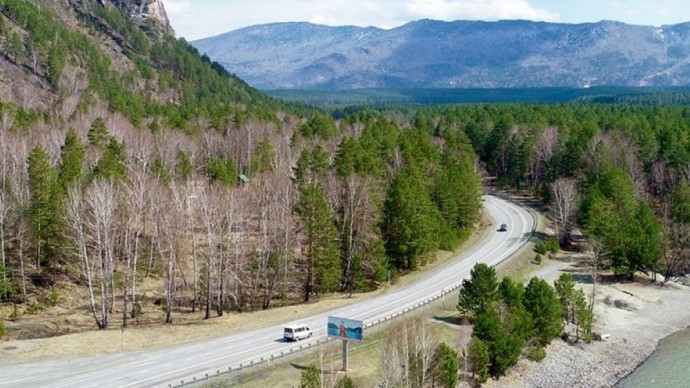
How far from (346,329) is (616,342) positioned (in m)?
27.8

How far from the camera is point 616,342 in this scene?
57.0 meters

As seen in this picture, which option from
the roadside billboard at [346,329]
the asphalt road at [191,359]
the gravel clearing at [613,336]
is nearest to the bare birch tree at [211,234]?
the asphalt road at [191,359]

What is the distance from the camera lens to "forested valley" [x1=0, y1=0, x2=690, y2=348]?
185 feet

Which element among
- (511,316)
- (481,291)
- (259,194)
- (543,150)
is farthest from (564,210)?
(511,316)

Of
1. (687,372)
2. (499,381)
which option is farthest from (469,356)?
(687,372)

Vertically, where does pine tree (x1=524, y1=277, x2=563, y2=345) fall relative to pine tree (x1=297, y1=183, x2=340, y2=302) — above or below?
below

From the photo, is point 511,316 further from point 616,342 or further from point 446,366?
point 616,342

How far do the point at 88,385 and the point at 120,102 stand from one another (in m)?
88.2

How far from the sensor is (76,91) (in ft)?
433

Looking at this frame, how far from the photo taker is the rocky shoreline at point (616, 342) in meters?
48.3

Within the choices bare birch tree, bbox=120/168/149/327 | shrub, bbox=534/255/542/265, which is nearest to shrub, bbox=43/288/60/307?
bare birch tree, bbox=120/168/149/327

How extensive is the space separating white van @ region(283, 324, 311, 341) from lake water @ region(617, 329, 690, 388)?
21688 mm

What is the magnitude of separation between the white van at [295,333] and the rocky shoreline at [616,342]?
12.2 m

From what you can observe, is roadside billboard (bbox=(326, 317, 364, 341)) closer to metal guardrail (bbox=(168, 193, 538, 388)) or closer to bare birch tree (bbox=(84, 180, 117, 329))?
metal guardrail (bbox=(168, 193, 538, 388))
